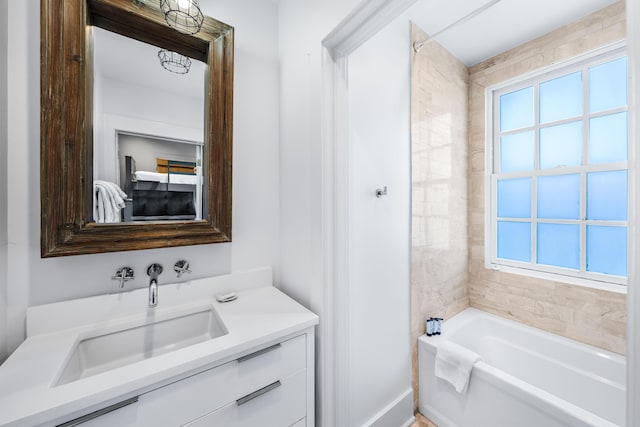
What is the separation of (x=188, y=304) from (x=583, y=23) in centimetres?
294

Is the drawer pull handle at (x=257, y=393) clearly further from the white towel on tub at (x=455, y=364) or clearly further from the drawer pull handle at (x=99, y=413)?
the white towel on tub at (x=455, y=364)

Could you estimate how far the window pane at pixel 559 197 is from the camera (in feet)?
5.77

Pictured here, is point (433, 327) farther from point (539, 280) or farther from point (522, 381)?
point (539, 280)

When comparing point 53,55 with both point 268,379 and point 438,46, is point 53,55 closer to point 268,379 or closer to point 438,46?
point 268,379

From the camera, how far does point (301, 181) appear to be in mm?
1258

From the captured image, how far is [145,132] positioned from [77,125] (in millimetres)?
224

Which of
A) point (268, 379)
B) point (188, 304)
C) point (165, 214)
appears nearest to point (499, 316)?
point (268, 379)

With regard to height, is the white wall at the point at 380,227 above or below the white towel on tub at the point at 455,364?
above

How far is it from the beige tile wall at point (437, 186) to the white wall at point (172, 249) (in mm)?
939

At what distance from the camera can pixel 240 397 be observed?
85cm

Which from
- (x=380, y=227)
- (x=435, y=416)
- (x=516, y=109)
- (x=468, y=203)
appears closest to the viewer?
(x=380, y=227)

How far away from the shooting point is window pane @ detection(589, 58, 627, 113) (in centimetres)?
158

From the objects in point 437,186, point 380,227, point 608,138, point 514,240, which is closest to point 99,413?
point 380,227

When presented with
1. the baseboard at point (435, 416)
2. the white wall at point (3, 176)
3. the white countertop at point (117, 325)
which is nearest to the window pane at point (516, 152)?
the baseboard at point (435, 416)
